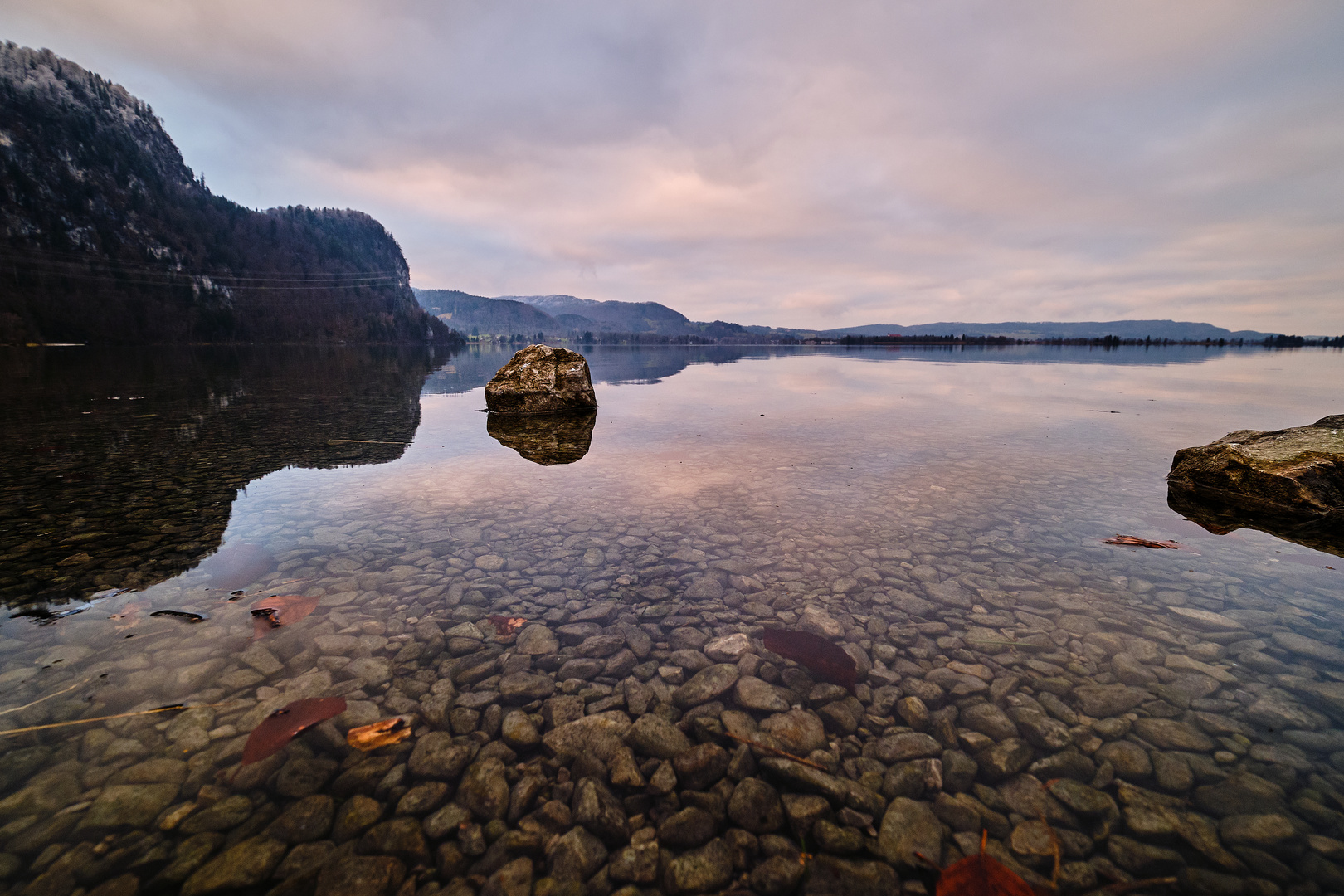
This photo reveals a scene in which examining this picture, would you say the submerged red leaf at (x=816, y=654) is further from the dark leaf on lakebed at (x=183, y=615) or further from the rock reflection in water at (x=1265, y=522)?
the rock reflection in water at (x=1265, y=522)

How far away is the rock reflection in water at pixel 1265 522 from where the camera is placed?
8.48m

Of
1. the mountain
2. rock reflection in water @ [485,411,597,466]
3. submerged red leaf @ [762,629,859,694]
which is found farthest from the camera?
the mountain

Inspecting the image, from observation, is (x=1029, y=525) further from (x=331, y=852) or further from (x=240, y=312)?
(x=240, y=312)

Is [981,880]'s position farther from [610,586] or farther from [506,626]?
[506,626]

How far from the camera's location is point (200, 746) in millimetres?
4031

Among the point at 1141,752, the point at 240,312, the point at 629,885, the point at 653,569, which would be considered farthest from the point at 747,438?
the point at 240,312

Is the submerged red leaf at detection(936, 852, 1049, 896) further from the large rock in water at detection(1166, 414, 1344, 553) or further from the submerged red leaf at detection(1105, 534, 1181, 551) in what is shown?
the large rock in water at detection(1166, 414, 1344, 553)

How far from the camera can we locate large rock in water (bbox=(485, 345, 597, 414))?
22.8 meters

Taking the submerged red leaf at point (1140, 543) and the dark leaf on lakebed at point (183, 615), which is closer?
the dark leaf on lakebed at point (183, 615)

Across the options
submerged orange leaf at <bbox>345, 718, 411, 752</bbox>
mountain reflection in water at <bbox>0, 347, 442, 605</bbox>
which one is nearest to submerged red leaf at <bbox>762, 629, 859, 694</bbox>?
submerged orange leaf at <bbox>345, 718, 411, 752</bbox>

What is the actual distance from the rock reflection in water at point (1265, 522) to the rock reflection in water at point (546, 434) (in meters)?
13.5

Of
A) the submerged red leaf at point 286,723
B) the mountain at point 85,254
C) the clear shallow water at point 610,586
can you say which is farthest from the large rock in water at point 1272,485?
the mountain at point 85,254

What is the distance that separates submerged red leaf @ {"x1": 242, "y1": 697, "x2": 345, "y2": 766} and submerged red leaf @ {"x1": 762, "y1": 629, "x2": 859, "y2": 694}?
4.23 meters

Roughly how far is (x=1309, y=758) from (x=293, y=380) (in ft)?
153
